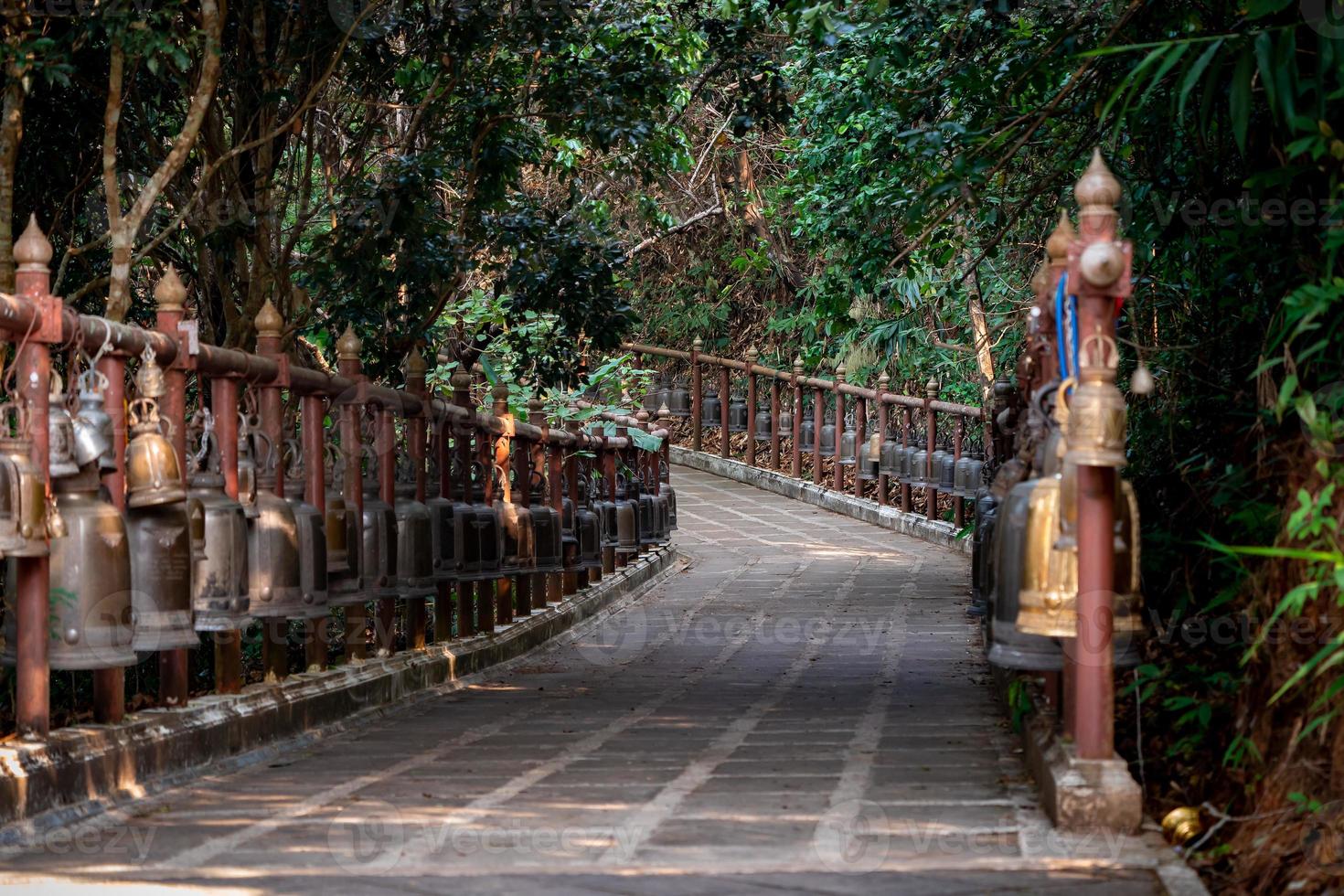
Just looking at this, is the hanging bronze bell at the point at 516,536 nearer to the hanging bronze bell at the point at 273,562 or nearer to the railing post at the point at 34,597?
the hanging bronze bell at the point at 273,562

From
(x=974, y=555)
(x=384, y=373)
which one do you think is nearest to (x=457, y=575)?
(x=384, y=373)

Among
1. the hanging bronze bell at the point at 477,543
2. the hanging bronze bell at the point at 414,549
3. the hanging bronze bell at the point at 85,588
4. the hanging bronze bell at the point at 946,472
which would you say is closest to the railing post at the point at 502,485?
the hanging bronze bell at the point at 477,543

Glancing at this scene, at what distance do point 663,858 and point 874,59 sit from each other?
4.93 meters

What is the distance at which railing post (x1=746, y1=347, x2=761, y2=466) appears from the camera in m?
23.3

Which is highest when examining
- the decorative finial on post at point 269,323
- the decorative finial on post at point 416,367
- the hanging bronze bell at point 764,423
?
the decorative finial on post at point 269,323

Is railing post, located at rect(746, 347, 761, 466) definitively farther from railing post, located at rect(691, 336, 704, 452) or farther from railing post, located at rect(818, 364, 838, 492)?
railing post, located at rect(818, 364, 838, 492)

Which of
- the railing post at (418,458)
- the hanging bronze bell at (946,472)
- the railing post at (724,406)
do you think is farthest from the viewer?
the railing post at (724,406)

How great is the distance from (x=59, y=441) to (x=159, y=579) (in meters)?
0.57

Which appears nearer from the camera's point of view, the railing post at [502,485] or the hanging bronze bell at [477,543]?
the hanging bronze bell at [477,543]

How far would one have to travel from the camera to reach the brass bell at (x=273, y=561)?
6004mm

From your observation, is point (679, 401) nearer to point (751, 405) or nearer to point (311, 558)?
point (751, 405)

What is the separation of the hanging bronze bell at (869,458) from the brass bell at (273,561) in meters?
13.9

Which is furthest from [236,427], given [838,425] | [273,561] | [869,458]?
[838,425]

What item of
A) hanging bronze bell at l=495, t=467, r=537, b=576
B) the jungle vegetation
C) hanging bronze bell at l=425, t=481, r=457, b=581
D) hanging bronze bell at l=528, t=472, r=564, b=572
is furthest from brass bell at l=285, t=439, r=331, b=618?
hanging bronze bell at l=528, t=472, r=564, b=572
